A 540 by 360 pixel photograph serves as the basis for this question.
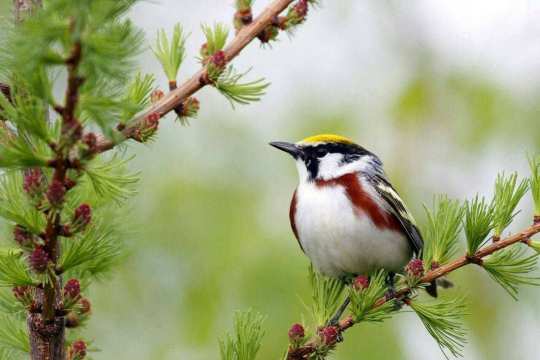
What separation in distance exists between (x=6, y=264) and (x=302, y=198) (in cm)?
199

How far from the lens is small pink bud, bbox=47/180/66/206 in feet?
5.71

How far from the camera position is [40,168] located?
191cm

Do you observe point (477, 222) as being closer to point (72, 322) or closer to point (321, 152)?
point (72, 322)

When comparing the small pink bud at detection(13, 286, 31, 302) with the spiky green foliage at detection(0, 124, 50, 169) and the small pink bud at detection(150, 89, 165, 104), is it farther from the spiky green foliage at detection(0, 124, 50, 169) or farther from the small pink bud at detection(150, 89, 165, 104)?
the small pink bud at detection(150, 89, 165, 104)

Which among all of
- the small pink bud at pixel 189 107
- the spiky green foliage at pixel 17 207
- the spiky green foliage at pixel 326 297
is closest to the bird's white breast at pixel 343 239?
the spiky green foliage at pixel 326 297

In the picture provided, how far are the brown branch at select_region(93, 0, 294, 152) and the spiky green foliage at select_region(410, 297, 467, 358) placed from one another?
104 centimetres

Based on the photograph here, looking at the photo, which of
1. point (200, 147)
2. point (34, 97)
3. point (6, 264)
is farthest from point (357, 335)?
point (34, 97)

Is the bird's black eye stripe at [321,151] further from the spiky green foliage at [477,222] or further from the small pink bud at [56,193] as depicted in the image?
the small pink bud at [56,193]

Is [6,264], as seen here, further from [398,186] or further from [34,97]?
[398,186]

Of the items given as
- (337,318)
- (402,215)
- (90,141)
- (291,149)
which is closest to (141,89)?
(90,141)

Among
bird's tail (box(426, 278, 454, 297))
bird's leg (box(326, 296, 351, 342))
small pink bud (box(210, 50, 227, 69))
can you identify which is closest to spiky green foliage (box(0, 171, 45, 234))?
small pink bud (box(210, 50, 227, 69))

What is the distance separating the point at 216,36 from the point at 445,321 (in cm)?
114

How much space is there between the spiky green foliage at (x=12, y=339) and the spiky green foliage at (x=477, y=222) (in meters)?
1.33

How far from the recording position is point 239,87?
2.13 meters
